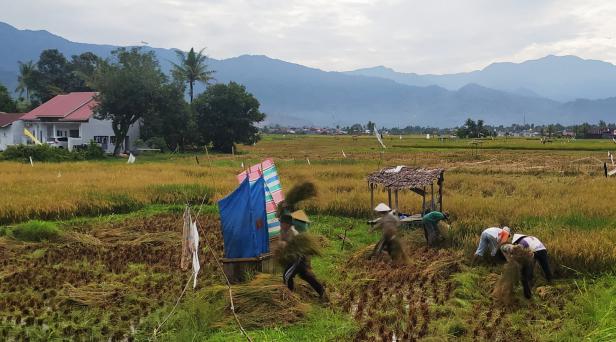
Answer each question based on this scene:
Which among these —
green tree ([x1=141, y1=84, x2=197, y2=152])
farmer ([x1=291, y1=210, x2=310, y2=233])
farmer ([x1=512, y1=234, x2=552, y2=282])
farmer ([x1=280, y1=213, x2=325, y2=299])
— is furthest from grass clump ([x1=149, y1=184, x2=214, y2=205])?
green tree ([x1=141, y1=84, x2=197, y2=152])

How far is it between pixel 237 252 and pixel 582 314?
3.89m

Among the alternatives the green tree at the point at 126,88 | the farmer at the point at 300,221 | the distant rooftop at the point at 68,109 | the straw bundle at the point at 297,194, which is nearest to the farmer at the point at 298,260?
the farmer at the point at 300,221

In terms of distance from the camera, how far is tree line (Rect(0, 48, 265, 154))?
→ 1184 inches

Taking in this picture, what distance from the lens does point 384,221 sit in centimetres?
765

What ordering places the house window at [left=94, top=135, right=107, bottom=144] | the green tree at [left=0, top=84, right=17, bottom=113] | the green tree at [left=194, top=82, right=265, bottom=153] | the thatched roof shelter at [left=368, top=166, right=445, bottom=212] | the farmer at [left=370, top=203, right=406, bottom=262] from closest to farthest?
the farmer at [left=370, top=203, right=406, bottom=262] < the thatched roof shelter at [left=368, top=166, right=445, bottom=212] < the house window at [left=94, top=135, right=107, bottom=144] < the green tree at [left=194, top=82, right=265, bottom=153] < the green tree at [left=0, top=84, right=17, bottom=113]

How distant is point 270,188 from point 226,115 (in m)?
29.2

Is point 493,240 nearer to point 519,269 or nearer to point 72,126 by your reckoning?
point 519,269

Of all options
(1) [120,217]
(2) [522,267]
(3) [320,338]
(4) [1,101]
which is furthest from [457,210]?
(4) [1,101]

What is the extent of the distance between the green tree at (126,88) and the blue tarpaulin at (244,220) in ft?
82.8

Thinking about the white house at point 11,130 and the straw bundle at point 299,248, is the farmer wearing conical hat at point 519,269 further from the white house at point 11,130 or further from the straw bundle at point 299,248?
the white house at point 11,130

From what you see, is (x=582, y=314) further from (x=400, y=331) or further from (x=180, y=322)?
(x=180, y=322)

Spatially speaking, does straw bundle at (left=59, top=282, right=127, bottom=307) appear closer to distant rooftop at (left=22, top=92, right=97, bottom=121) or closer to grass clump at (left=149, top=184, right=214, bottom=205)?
grass clump at (left=149, top=184, right=214, bottom=205)

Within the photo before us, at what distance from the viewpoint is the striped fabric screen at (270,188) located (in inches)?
274

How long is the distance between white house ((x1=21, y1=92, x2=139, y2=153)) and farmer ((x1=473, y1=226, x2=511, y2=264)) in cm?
2991
